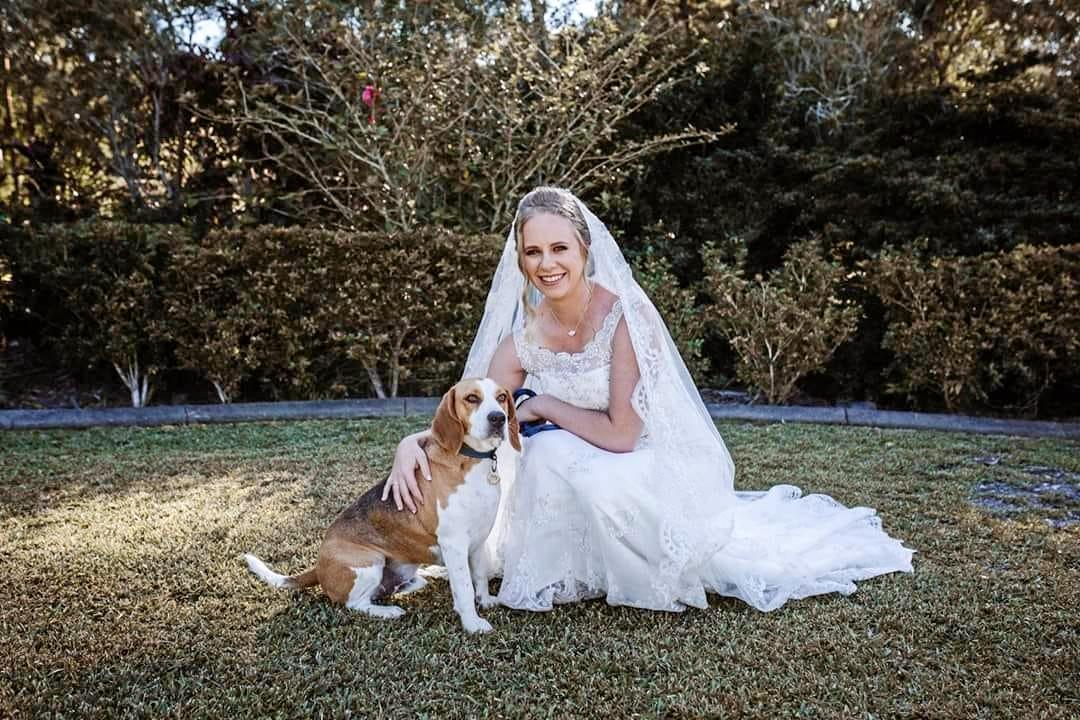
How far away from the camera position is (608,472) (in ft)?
Result: 10.8

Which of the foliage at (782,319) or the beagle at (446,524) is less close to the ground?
the foliage at (782,319)

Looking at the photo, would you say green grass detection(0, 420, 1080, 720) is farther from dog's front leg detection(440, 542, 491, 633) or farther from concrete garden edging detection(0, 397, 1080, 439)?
concrete garden edging detection(0, 397, 1080, 439)

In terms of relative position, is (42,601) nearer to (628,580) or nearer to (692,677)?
(628,580)

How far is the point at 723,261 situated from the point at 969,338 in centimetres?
331

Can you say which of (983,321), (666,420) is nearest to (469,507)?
(666,420)

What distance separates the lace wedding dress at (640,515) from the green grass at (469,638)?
0.36 feet

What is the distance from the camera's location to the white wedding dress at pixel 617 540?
10.7 feet

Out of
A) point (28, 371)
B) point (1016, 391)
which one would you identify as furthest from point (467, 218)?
point (1016, 391)

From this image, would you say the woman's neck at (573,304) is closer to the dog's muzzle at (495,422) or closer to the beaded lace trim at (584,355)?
the beaded lace trim at (584,355)

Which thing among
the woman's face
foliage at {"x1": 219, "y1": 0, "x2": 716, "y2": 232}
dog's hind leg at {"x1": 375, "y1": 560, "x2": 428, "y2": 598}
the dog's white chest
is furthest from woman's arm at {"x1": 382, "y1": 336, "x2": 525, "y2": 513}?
foliage at {"x1": 219, "y1": 0, "x2": 716, "y2": 232}

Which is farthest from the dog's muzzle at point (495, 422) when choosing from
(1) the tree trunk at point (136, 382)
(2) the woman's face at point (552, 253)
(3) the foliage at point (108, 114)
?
(3) the foliage at point (108, 114)

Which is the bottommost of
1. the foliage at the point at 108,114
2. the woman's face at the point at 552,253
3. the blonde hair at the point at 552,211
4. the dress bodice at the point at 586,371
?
the dress bodice at the point at 586,371

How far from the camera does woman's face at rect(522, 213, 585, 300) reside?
3451mm

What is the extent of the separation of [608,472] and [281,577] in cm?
136
